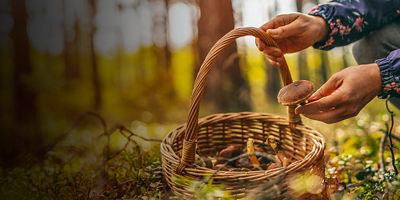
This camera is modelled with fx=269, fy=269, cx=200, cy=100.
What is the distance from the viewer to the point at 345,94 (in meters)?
1.00

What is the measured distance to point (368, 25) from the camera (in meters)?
1.62

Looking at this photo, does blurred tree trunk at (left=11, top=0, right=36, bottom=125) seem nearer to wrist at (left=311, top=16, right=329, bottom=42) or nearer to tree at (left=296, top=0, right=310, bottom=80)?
tree at (left=296, top=0, right=310, bottom=80)

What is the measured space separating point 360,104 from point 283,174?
0.44 meters

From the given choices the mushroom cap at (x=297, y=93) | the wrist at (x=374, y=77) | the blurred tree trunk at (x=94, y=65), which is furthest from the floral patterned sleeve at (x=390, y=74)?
the blurred tree trunk at (x=94, y=65)

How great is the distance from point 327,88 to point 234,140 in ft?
2.38

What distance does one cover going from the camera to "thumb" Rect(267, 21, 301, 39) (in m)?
1.26

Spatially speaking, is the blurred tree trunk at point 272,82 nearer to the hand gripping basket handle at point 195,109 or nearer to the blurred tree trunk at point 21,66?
the hand gripping basket handle at point 195,109

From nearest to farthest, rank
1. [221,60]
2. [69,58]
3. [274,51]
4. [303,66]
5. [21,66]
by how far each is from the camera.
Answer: [274,51] → [221,60] → [303,66] → [21,66] → [69,58]

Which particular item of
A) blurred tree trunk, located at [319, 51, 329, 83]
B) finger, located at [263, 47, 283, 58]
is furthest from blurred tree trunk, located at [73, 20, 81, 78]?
finger, located at [263, 47, 283, 58]

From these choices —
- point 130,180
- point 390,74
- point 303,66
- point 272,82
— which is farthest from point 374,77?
point 272,82

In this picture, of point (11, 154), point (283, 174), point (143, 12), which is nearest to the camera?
point (283, 174)

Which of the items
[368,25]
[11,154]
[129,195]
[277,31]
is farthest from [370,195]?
[11,154]

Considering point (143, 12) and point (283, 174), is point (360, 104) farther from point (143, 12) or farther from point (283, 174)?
point (143, 12)

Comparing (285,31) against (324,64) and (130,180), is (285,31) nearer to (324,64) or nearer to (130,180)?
(130,180)
